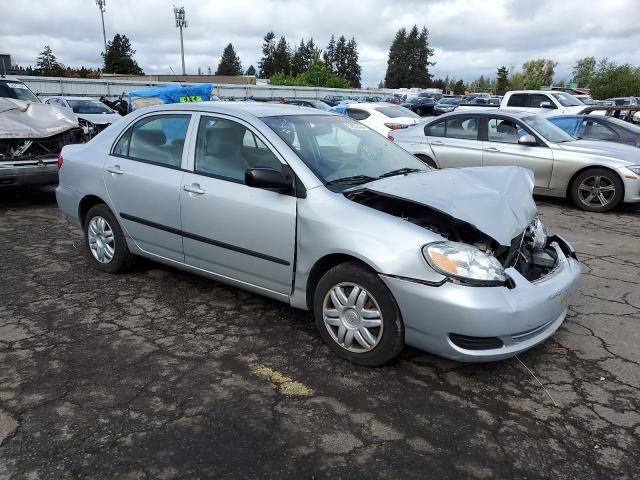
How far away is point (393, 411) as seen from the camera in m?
2.83

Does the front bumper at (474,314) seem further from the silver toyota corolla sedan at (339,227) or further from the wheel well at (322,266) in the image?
the wheel well at (322,266)

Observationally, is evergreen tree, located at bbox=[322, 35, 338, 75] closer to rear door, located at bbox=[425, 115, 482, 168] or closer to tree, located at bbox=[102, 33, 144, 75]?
tree, located at bbox=[102, 33, 144, 75]

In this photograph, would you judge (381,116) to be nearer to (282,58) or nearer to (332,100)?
(332,100)

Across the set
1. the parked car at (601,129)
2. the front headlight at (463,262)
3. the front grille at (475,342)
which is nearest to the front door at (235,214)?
the front headlight at (463,262)

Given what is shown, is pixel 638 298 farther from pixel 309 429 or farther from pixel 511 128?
pixel 511 128

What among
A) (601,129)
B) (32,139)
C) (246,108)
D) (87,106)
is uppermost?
(246,108)

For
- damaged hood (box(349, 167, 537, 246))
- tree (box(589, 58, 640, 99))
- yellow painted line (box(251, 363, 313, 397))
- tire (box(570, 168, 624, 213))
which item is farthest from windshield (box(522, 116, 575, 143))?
tree (box(589, 58, 640, 99))

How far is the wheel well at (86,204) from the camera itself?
4798mm

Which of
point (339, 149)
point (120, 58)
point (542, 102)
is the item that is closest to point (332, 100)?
point (542, 102)

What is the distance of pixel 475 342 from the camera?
2.92 m

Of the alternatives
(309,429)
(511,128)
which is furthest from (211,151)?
(511,128)

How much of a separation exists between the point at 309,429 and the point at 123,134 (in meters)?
3.16

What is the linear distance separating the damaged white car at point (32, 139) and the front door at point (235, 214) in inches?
179

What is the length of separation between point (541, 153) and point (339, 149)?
5.13 meters
